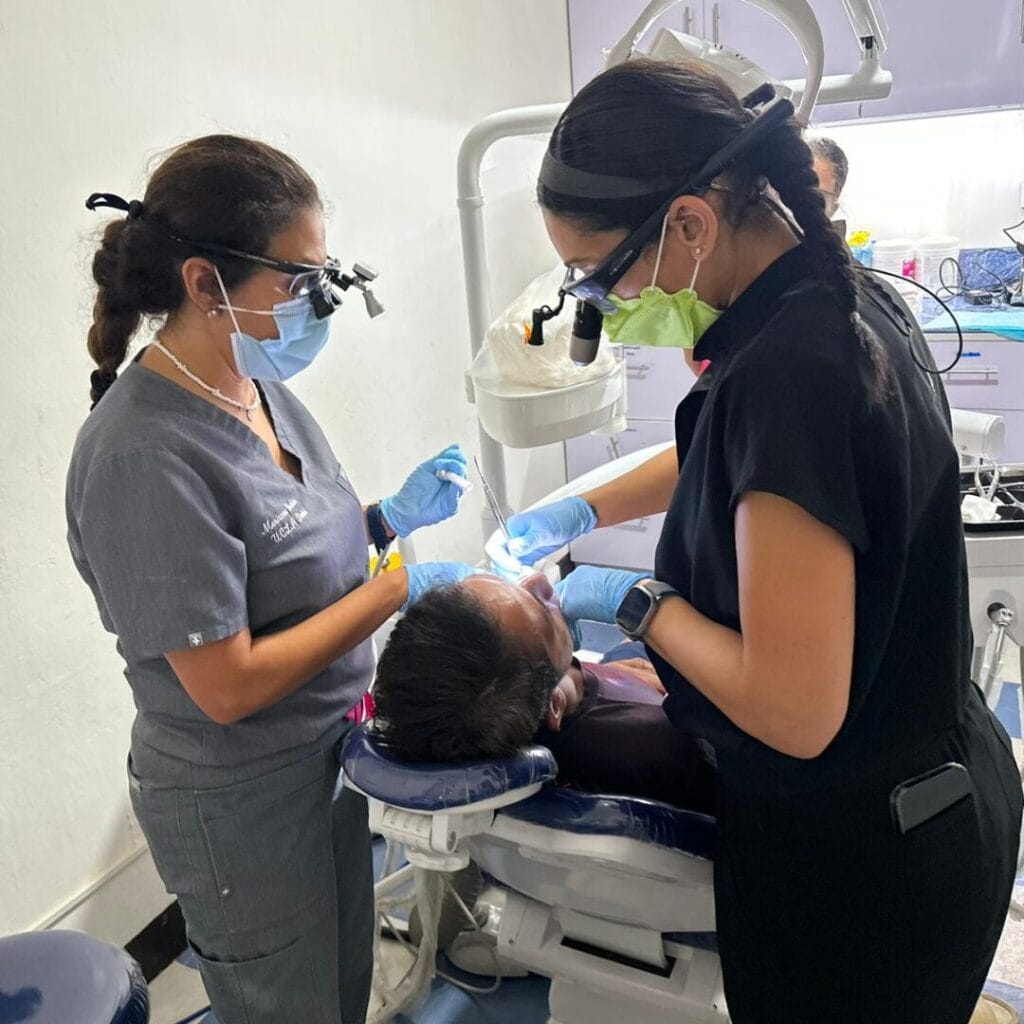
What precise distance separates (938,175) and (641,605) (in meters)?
3.16

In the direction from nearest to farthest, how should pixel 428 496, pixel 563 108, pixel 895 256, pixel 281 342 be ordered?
1. pixel 281 342
2. pixel 563 108
3. pixel 428 496
4. pixel 895 256

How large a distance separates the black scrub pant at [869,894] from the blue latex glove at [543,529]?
62 cm

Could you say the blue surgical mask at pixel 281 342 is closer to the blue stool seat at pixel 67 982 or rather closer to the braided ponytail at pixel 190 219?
the braided ponytail at pixel 190 219

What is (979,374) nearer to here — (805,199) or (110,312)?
(805,199)

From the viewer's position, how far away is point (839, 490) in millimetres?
757

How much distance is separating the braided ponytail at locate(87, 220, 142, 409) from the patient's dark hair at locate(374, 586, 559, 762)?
0.52m

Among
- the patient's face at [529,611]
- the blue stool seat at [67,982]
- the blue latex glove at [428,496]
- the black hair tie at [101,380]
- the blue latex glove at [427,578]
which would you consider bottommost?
the blue stool seat at [67,982]

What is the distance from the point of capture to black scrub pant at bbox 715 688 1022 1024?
937 mm

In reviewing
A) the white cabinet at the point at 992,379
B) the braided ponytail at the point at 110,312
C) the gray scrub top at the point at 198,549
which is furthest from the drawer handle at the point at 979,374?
the braided ponytail at the point at 110,312

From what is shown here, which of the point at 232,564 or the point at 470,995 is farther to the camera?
the point at 470,995


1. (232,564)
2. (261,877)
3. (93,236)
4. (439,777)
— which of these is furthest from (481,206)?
(261,877)

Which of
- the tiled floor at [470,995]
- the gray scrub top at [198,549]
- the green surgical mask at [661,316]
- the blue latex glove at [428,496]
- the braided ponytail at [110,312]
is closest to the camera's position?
the green surgical mask at [661,316]

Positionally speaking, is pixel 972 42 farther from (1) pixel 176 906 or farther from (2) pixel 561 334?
(1) pixel 176 906

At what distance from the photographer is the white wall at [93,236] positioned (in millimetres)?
1531
